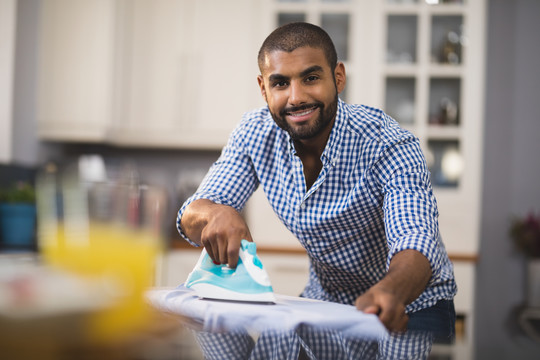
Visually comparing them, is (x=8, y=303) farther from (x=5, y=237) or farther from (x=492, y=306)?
(x=492, y=306)

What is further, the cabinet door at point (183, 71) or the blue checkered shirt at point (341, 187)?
the cabinet door at point (183, 71)

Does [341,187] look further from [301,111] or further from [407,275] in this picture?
[407,275]

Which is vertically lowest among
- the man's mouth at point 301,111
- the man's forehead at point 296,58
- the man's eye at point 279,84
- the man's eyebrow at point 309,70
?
the man's mouth at point 301,111

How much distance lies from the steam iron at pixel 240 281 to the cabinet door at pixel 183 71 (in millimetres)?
2191

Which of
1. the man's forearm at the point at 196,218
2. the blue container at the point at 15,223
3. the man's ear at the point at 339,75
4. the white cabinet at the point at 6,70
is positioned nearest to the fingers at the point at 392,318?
the man's forearm at the point at 196,218

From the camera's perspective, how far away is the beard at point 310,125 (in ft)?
4.48

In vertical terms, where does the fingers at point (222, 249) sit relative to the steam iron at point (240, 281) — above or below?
above

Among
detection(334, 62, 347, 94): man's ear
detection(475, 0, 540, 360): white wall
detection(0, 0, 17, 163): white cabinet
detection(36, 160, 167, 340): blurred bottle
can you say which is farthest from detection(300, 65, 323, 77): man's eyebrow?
detection(475, 0, 540, 360): white wall

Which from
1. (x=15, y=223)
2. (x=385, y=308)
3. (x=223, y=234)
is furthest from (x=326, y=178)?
(x=15, y=223)

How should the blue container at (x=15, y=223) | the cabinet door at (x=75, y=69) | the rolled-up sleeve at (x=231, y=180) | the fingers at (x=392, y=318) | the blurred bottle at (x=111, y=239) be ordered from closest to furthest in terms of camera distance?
1. the blurred bottle at (x=111, y=239)
2. the fingers at (x=392, y=318)
3. the rolled-up sleeve at (x=231, y=180)
4. the blue container at (x=15, y=223)
5. the cabinet door at (x=75, y=69)

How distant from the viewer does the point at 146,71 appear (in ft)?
10.9

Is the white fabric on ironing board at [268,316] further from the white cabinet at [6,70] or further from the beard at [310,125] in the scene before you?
the white cabinet at [6,70]

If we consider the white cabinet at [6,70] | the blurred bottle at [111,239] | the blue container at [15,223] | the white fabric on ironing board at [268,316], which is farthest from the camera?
the white cabinet at [6,70]

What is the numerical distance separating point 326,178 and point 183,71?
6.74 feet
